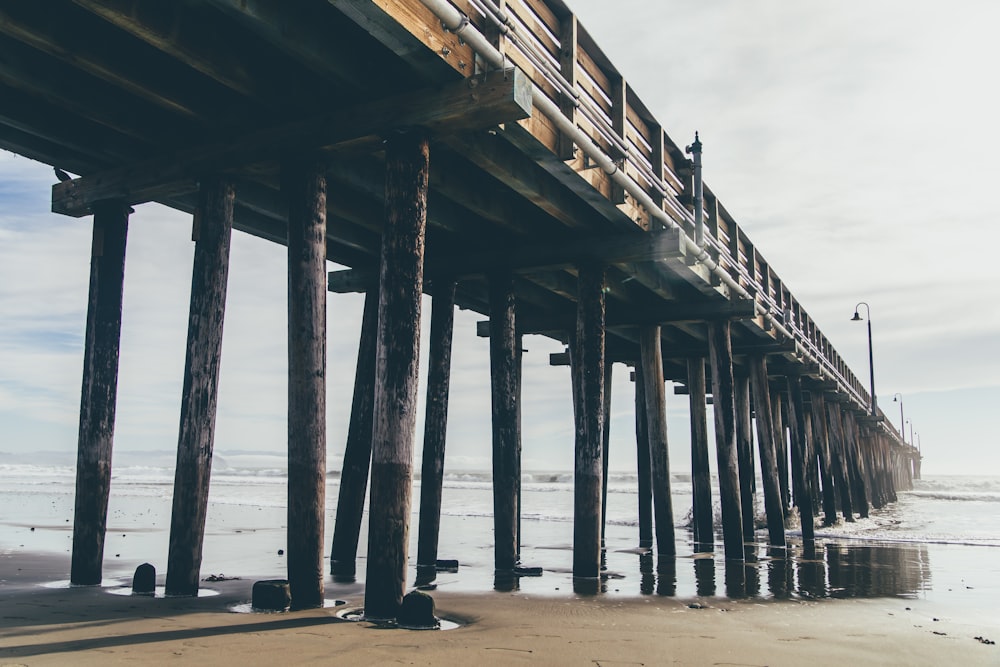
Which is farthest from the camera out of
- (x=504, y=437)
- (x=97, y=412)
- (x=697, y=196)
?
(x=697, y=196)

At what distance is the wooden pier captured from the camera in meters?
6.55

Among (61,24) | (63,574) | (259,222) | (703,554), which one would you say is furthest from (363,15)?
(703,554)

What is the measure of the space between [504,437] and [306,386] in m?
4.20

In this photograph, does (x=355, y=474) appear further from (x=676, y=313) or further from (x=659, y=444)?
(x=676, y=313)

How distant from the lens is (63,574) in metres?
9.58

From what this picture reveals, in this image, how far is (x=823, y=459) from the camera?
25.2 meters

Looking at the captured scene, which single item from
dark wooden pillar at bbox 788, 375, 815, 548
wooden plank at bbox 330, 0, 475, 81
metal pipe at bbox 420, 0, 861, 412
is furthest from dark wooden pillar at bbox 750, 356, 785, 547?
wooden plank at bbox 330, 0, 475, 81

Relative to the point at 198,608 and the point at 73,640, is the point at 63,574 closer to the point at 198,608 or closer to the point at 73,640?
the point at 198,608

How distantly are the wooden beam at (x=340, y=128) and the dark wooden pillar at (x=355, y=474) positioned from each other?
3.17 m

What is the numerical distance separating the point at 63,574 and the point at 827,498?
69.2 feet

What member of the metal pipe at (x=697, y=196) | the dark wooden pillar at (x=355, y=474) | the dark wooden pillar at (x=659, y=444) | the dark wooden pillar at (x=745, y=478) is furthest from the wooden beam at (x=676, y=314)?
the dark wooden pillar at (x=355, y=474)

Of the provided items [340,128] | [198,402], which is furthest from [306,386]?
[340,128]

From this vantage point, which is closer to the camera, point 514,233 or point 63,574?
point 63,574

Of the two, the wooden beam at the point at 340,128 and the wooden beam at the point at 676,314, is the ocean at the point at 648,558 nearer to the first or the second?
the wooden beam at the point at 676,314
